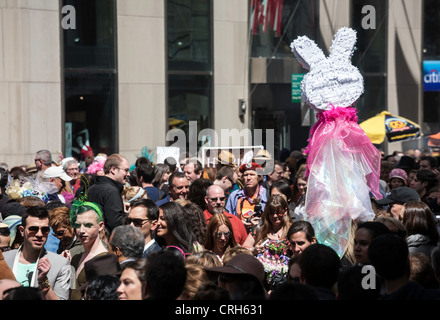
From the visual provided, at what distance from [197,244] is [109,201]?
165cm

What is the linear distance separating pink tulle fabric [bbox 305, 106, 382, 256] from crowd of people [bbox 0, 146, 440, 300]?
6.4 inches

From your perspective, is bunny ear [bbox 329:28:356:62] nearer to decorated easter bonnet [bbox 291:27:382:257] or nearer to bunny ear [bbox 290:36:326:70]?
decorated easter bonnet [bbox 291:27:382:257]

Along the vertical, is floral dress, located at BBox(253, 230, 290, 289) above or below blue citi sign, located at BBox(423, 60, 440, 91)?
below

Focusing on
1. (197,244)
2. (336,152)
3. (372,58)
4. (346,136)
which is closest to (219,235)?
(197,244)

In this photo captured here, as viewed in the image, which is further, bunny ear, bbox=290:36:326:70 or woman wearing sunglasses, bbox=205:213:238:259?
bunny ear, bbox=290:36:326:70

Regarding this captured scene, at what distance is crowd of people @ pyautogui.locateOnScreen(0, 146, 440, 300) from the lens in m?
4.07

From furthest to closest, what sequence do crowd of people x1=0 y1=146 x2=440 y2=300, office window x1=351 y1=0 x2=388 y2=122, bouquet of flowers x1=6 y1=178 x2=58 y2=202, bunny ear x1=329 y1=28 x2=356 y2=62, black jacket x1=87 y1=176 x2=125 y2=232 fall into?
office window x1=351 y1=0 x2=388 y2=122, bouquet of flowers x1=6 y1=178 x2=58 y2=202, black jacket x1=87 y1=176 x2=125 y2=232, bunny ear x1=329 y1=28 x2=356 y2=62, crowd of people x1=0 y1=146 x2=440 y2=300

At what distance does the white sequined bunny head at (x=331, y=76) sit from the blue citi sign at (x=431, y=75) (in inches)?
569

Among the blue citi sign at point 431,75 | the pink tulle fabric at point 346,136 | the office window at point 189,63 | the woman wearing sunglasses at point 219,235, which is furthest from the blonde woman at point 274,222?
the blue citi sign at point 431,75

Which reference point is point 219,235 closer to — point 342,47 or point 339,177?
point 339,177

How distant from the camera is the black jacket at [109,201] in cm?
719

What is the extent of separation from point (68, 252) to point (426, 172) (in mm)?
5396

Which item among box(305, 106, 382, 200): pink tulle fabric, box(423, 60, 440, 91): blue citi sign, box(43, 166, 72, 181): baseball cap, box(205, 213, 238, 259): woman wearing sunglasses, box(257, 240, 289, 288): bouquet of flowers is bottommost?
box(257, 240, 289, 288): bouquet of flowers

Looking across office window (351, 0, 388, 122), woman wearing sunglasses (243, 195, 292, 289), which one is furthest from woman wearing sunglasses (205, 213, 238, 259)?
office window (351, 0, 388, 122)
